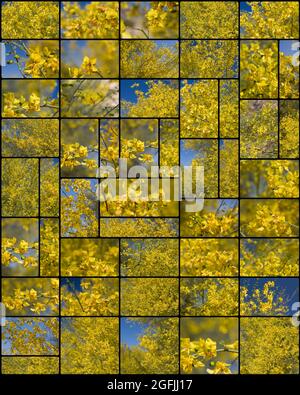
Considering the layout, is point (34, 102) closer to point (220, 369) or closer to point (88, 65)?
point (88, 65)

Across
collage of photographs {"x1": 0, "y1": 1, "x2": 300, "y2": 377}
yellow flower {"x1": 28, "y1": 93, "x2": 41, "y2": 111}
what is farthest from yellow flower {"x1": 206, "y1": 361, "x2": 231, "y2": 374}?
yellow flower {"x1": 28, "y1": 93, "x2": 41, "y2": 111}

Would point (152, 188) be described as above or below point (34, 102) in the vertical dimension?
below

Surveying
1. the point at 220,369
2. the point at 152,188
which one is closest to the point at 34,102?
the point at 152,188

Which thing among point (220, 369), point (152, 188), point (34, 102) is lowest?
point (220, 369)

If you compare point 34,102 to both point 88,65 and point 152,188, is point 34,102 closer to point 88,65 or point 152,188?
point 88,65

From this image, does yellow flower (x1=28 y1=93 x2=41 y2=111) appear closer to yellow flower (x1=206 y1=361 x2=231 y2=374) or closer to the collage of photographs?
the collage of photographs

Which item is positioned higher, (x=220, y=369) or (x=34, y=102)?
(x=34, y=102)

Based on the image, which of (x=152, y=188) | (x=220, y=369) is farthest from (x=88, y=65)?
(x=220, y=369)

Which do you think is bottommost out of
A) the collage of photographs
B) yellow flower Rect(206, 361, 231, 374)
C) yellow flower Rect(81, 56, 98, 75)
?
yellow flower Rect(206, 361, 231, 374)

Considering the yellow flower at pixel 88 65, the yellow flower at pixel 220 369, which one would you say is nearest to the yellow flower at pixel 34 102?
the yellow flower at pixel 88 65

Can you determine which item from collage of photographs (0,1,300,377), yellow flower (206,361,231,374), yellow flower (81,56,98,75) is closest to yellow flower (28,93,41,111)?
collage of photographs (0,1,300,377)

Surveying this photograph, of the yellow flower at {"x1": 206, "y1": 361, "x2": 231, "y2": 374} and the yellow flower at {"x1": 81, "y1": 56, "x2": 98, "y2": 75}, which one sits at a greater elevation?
the yellow flower at {"x1": 81, "y1": 56, "x2": 98, "y2": 75}
